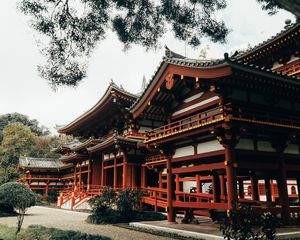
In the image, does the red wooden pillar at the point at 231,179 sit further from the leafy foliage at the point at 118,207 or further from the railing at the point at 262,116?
the leafy foliage at the point at 118,207

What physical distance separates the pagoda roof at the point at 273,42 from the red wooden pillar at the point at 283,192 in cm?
608

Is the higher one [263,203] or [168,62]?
[168,62]

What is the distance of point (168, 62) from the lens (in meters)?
13.5

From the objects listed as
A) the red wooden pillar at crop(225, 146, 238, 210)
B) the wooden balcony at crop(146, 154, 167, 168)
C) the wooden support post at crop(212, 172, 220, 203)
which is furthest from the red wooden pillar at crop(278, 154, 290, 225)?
the wooden balcony at crop(146, 154, 167, 168)

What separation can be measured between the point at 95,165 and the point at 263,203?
1809cm

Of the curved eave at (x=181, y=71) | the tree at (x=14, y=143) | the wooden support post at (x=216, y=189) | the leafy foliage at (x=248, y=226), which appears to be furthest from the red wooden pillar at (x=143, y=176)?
the tree at (x=14, y=143)

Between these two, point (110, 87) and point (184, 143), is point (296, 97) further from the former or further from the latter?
point (110, 87)

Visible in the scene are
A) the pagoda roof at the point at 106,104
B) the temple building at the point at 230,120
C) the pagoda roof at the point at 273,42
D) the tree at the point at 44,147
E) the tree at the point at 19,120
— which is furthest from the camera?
the tree at the point at 19,120

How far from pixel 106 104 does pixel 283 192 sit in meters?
15.8

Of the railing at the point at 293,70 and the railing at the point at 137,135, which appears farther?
the railing at the point at 137,135

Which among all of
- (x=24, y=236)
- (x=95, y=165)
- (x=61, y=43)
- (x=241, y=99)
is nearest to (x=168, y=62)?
(x=241, y=99)

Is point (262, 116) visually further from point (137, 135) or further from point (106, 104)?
point (106, 104)

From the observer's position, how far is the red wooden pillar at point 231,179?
10734 mm

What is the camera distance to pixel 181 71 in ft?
42.2
